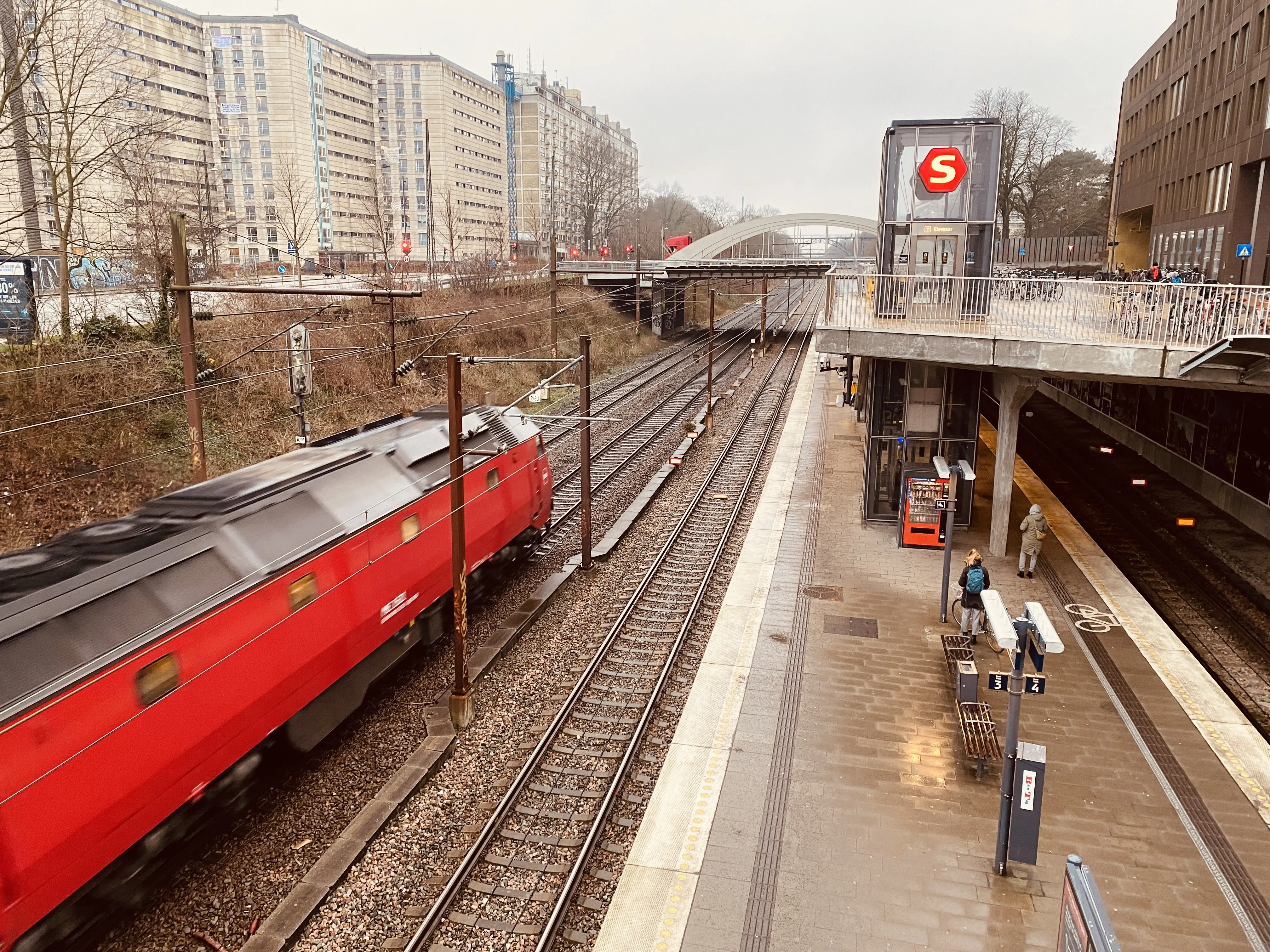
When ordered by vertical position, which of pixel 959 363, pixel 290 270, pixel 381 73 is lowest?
pixel 959 363

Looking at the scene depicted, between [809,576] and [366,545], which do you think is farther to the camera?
[809,576]

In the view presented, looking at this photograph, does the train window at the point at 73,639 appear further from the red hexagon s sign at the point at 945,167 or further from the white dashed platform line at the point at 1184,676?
the red hexagon s sign at the point at 945,167

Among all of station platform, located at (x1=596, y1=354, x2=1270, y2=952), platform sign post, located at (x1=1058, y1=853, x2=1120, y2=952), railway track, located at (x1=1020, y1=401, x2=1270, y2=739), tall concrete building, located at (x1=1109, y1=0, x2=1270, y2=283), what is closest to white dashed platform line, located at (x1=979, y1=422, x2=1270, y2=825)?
station platform, located at (x1=596, y1=354, x2=1270, y2=952)

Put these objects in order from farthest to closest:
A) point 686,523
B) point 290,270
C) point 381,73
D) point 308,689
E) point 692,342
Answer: point 381,73 → point 692,342 → point 290,270 → point 686,523 → point 308,689

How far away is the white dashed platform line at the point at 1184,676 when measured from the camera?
Result: 34.1 feet

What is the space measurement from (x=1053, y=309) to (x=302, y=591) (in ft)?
49.4

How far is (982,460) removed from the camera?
27734 millimetres

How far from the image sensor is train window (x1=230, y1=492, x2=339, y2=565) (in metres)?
9.69

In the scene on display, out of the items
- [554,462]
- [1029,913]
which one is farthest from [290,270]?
[1029,913]

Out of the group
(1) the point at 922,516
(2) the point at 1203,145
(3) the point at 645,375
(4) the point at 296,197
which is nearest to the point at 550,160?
(4) the point at 296,197

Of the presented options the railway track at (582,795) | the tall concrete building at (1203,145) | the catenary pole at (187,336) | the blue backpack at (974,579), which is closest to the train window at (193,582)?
the railway track at (582,795)

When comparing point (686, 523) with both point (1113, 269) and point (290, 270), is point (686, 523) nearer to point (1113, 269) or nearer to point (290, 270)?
point (290, 270)

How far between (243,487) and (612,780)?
6.11 meters

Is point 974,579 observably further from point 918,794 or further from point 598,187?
point 598,187
